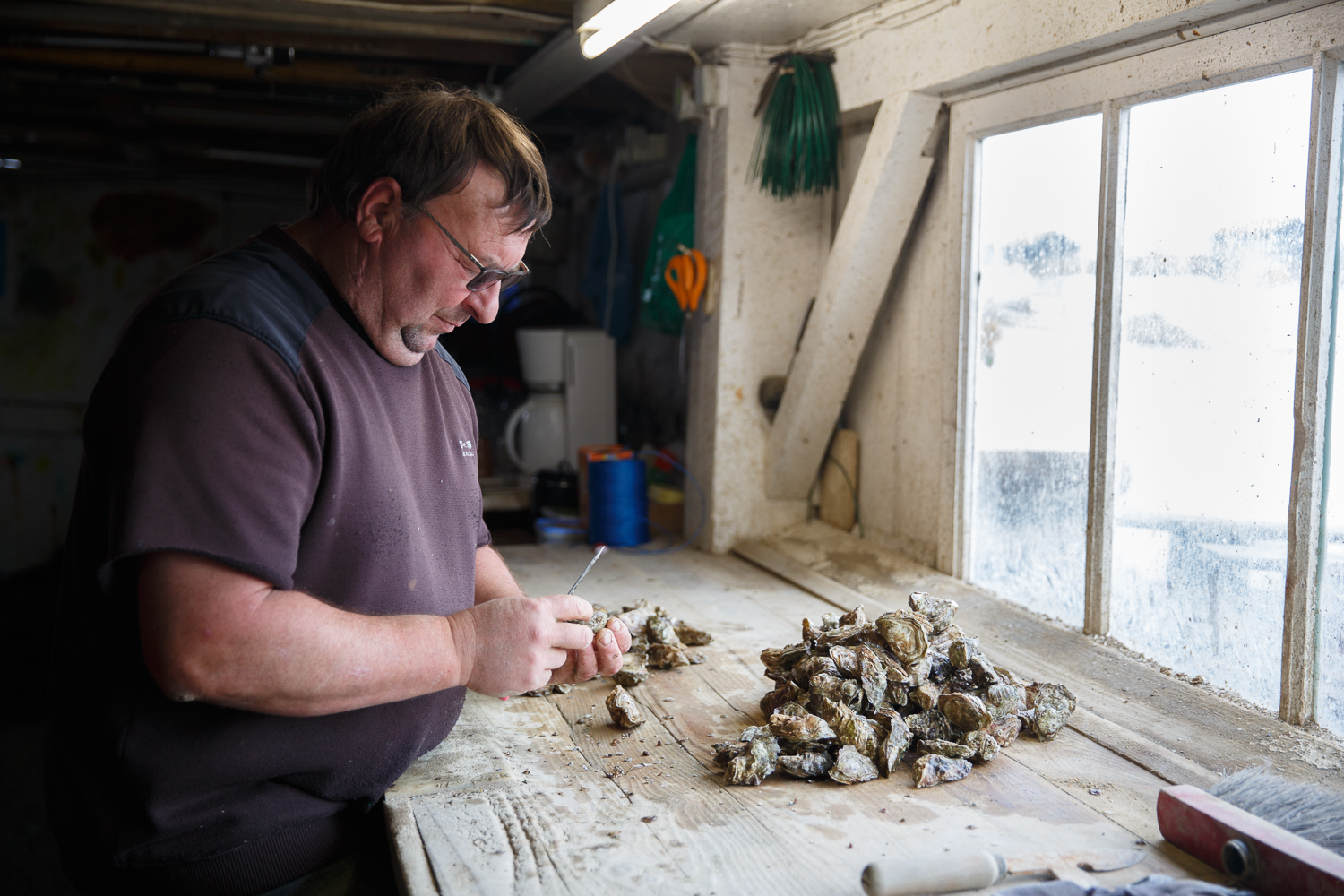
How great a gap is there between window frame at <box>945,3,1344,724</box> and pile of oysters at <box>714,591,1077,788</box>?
0.51m

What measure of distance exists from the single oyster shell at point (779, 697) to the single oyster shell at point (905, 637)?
203 mm

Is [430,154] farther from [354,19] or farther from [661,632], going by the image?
[354,19]

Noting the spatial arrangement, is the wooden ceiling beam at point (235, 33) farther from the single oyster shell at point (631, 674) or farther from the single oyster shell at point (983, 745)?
the single oyster shell at point (983, 745)

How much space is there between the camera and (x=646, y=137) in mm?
4797

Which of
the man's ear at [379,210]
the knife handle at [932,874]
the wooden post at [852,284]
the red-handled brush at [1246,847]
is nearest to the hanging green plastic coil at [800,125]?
the wooden post at [852,284]

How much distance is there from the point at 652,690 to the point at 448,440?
76cm

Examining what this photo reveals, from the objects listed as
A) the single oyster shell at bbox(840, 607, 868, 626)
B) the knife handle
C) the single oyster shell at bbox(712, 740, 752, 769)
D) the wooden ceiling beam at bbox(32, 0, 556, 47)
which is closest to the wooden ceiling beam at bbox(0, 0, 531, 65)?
the wooden ceiling beam at bbox(32, 0, 556, 47)

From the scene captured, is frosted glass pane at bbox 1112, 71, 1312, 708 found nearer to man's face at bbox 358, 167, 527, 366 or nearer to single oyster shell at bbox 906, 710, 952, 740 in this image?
single oyster shell at bbox 906, 710, 952, 740

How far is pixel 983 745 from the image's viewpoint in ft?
5.55

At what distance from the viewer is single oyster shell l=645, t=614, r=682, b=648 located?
7.54ft

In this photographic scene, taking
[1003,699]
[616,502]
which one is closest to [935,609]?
[1003,699]

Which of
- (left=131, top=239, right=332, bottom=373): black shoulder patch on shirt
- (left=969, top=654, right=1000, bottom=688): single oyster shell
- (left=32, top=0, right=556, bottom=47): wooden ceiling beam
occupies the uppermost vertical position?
(left=32, top=0, right=556, bottom=47): wooden ceiling beam

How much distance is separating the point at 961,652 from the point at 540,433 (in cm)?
316

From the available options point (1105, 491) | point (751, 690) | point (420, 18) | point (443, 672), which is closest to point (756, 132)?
point (420, 18)
